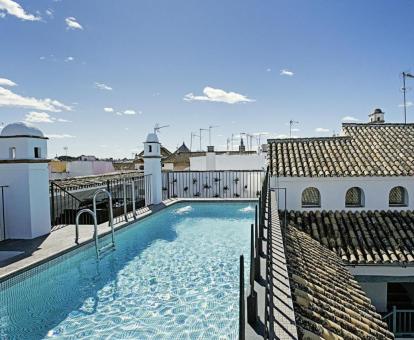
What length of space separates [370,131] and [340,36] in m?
4.80

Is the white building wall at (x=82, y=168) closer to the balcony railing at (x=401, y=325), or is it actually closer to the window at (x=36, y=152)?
the window at (x=36, y=152)

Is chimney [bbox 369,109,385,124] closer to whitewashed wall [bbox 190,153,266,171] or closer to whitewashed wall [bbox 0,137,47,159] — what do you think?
whitewashed wall [bbox 190,153,266,171]

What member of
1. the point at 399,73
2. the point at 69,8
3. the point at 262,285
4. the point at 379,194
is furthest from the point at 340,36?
the point at 262,285

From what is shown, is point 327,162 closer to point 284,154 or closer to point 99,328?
point 284,154

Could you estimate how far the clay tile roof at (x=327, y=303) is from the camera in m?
3.81

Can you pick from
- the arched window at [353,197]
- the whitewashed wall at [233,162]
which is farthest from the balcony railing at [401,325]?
the whitewashed wall at [233,162]

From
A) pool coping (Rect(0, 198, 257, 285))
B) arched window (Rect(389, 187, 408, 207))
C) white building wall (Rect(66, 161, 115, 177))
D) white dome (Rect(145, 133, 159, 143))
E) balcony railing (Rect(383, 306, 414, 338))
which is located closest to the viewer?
pool coping (Rect(0, 198, 257, 285))

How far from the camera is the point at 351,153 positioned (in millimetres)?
13688

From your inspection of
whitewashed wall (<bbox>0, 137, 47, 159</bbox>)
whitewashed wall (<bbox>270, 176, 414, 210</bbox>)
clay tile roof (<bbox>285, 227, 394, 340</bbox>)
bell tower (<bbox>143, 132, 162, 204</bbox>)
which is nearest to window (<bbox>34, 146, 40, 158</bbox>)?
whitewashed wall (<bbox>0, 137, 47, 159</bbox>)

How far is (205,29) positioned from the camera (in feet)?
Answer: 52.9

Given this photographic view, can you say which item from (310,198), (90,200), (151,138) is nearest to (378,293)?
(310,198)

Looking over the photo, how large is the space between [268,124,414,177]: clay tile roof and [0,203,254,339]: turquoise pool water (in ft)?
16.6

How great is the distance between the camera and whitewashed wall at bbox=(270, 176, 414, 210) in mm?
12023

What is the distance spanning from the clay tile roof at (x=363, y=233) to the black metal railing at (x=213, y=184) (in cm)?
639
